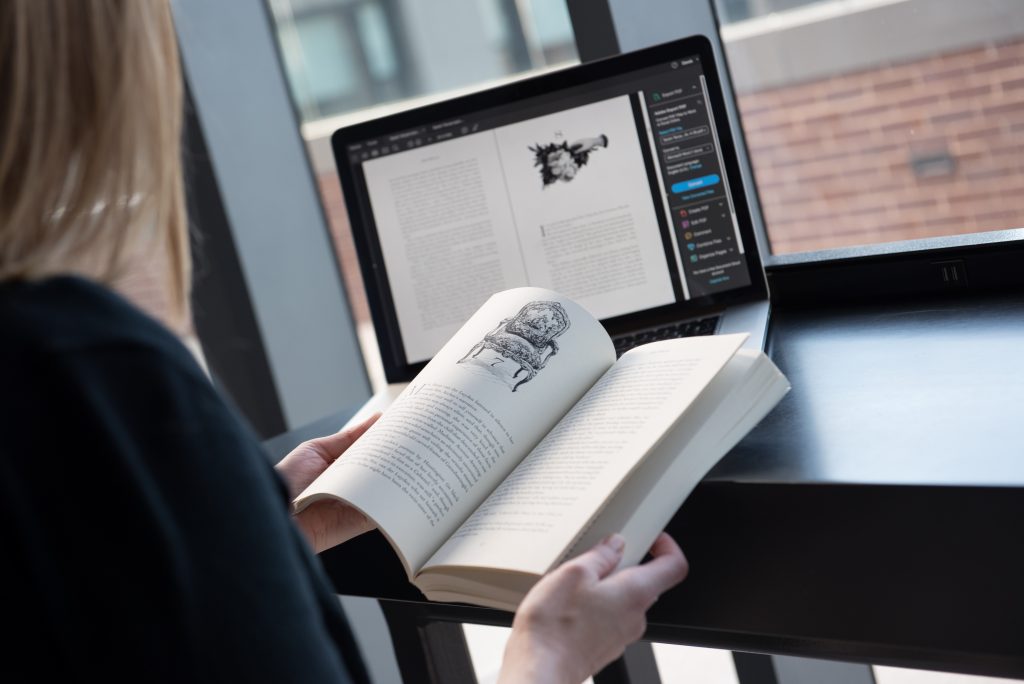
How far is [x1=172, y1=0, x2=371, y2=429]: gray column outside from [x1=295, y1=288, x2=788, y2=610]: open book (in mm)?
839

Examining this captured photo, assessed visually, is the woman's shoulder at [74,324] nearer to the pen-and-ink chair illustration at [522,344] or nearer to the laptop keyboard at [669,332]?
the pen-and-ink chair illustration at [522,344]

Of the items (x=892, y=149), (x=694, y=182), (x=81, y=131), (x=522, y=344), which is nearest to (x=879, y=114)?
(x=892, y=149)

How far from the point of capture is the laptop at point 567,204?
97cm

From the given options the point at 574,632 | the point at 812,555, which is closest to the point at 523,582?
the point at 574,632

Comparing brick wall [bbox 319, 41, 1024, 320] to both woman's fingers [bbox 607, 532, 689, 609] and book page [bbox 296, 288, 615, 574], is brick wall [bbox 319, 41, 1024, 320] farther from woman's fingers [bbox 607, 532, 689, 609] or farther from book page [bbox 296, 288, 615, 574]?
woman's fingers [bbox 607, 532, 689, 609]

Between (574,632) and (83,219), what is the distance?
0.33 m

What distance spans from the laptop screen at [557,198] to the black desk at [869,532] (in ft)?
0.91

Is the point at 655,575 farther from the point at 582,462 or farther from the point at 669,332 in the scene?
the point at 669,332

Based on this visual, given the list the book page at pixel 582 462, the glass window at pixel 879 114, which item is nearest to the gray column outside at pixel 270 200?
the glass window at pixel 879 114

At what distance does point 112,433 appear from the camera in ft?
1.13

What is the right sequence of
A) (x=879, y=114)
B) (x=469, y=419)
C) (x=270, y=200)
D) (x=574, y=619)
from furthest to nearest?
1. (x=270, y=200)
2. (x=879, y=114)
3. (x=469, y=419)
4. (x=574, y=619)

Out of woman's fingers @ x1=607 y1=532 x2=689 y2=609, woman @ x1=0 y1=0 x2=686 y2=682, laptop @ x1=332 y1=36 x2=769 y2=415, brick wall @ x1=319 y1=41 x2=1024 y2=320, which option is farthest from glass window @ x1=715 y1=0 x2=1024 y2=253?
woman @ x1=0 y1=0 x2=686 y2=682

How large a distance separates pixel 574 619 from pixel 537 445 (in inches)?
6.8

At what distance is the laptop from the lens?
97 centimetres
